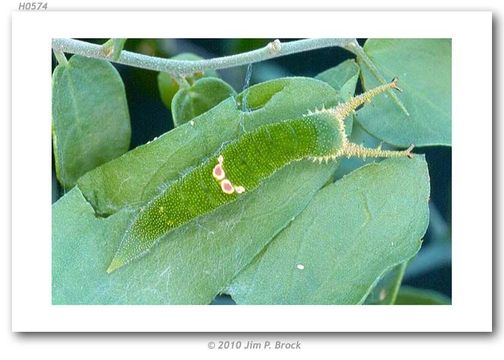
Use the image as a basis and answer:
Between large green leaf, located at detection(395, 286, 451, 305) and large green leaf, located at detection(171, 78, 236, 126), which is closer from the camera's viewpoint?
large green leaf, located at detection(171, 78, 236, 126)

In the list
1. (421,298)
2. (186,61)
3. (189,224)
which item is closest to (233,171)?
(189,224)

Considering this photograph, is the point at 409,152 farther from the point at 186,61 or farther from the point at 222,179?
the point at 186,61

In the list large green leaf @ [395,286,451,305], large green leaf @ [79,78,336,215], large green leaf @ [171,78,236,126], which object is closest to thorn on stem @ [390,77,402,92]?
large green leaf @ [79,78,336,215]

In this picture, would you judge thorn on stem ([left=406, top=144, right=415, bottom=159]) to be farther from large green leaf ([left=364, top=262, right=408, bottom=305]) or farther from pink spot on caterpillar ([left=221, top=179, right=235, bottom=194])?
pink spot on caterpillar ([left=221, top=179, right=235, bottom=194])

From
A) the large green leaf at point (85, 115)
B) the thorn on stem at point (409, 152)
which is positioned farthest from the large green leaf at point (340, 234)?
the large green leaf at point (85, 115)
